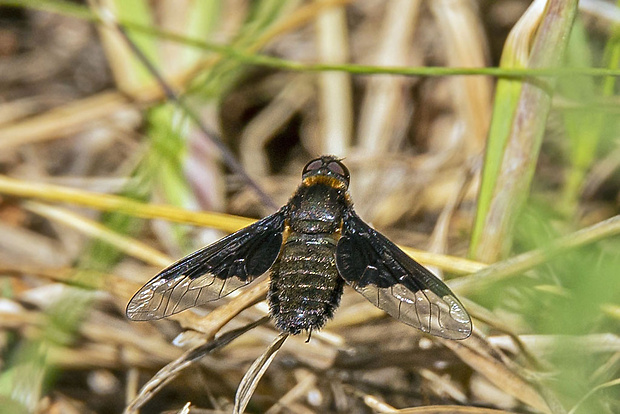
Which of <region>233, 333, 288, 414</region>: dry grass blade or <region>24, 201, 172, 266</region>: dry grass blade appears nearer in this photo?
<region>233, 333, 288, 414</region>: dry grass blade

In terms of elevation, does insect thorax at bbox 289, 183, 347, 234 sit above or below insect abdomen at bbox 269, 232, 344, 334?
above

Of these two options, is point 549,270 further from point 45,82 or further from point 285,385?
point 45,82

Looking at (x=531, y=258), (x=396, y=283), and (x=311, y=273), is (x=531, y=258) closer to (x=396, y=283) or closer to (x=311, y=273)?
(x=396, y=283)

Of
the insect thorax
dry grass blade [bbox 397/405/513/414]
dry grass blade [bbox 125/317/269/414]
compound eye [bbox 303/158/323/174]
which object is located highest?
compound eye [bbox 303/158/323/174]

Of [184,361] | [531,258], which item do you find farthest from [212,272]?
[531,258]

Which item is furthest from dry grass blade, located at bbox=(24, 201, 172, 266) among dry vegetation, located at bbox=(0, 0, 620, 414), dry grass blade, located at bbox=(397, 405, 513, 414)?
dry grass blade, located at bbox=(397, 405, 513, 414)

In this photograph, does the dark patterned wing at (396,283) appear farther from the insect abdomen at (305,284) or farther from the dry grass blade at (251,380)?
the dry grass blade at (251,380)

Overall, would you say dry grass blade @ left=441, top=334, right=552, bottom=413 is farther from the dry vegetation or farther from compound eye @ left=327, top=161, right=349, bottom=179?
compound eye @ left=327, top=161, right=349, bottom=179

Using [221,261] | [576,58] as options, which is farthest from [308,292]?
[576,58]
